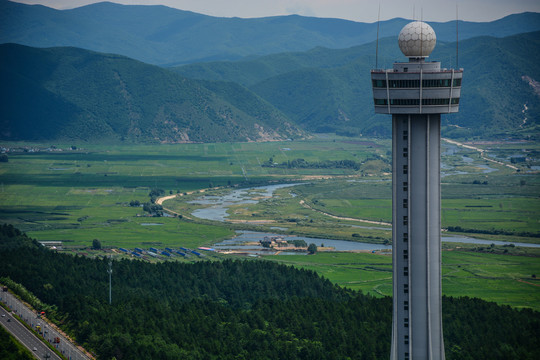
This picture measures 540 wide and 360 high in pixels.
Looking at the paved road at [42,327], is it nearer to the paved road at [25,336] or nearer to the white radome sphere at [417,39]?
the paved road at [25,336]

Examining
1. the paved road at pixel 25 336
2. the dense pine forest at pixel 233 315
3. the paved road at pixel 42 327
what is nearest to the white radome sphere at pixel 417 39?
the dense pine forest at pixel 233 315

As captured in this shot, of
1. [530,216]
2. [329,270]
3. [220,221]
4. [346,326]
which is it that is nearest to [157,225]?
[220,221]

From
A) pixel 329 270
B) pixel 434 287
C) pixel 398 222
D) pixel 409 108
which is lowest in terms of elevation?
pixel 329 270

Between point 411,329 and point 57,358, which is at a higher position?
point 411,329

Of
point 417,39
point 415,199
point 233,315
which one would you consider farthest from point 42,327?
point 417,39

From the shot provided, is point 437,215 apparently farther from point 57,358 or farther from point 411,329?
point 57,358

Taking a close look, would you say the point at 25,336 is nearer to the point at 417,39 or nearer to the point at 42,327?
the point at 42,327
